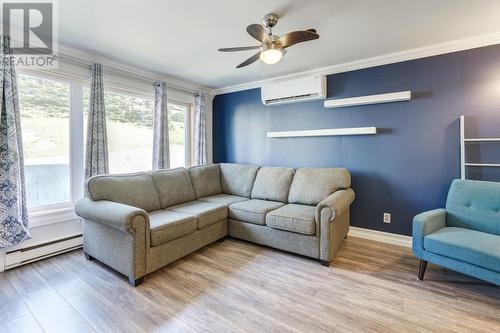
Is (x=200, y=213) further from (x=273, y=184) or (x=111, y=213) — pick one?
(x=273, y=184)

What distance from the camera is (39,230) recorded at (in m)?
2.64

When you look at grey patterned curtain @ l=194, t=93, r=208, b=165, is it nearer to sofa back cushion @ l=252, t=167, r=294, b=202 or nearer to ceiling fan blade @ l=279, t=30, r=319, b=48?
sofa back cushion @ l=252, t=167, r=294, b=202

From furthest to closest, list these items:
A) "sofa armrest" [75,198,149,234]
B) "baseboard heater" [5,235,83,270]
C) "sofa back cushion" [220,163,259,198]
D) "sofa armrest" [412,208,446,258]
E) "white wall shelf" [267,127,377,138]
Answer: "sofa back cushion" [220,163,259,198] < "white wall shelf" [267,127,377,138] < "baseboard heater" [5,235,83,270] < "sofa armrest" [412,208,446,258] < "sofa armrest" [75,198,149,234]

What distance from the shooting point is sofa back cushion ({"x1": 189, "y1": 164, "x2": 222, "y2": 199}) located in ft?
12.0

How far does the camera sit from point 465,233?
2.14 meters

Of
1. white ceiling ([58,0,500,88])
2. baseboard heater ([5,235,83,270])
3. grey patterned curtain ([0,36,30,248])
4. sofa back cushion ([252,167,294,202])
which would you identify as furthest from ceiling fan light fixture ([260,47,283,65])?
baseboard heater ([5,235,83,270])

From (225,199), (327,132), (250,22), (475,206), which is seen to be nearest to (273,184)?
(225,199)

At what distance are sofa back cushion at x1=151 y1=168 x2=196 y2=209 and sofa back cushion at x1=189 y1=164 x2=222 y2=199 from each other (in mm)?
108

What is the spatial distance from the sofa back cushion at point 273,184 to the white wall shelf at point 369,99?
1115 mm

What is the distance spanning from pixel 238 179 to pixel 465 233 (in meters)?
2.75

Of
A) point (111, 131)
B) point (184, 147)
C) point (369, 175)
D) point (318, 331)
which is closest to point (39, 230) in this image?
point (111, 131)

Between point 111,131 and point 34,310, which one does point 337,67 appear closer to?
point 111,131

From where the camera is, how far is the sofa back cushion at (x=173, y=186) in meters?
3.10

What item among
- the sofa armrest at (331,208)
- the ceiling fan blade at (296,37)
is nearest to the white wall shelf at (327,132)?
the sofa armrest at (331,208)
